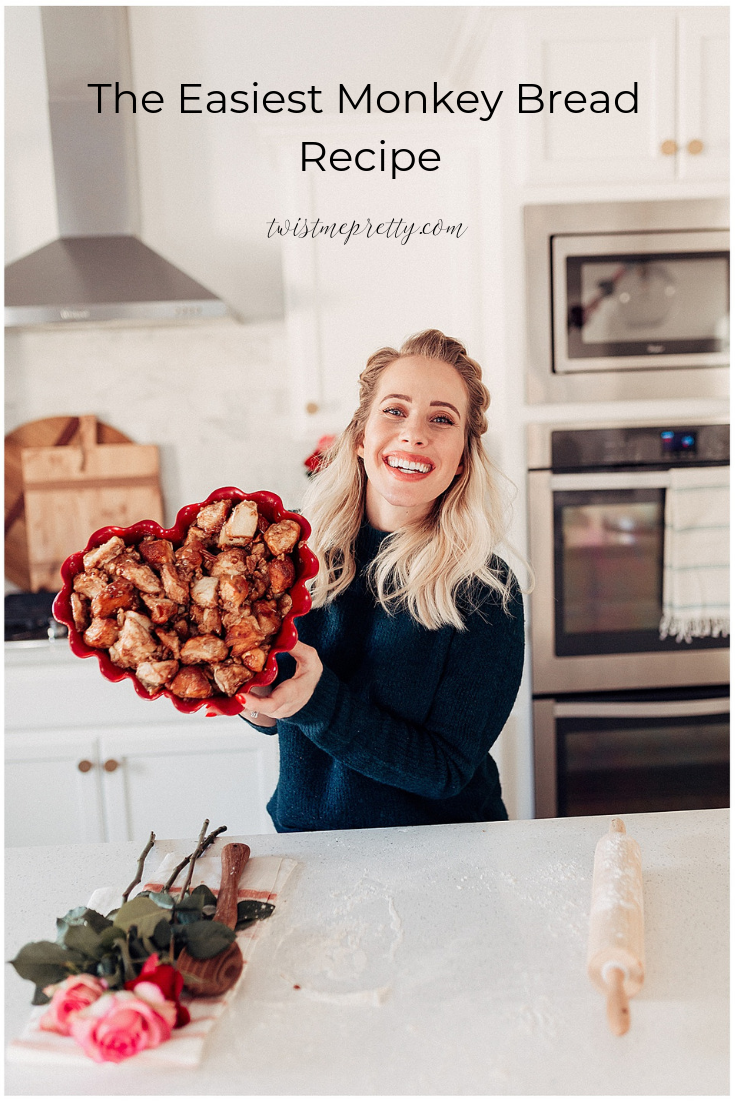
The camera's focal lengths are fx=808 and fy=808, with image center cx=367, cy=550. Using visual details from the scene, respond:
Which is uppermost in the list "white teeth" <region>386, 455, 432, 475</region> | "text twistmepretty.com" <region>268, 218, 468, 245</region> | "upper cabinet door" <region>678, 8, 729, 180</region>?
"upper cabinet door" <region>678, 8, 729, 180</region>

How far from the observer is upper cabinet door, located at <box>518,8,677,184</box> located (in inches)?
72.0

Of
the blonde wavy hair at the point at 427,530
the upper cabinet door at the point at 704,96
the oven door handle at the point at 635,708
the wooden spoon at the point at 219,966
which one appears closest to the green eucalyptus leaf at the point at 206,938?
the wooden spoon at the point at 219,966

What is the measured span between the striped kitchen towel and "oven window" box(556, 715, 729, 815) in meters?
0.25

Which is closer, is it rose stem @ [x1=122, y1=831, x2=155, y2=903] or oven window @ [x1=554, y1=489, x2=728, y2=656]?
rose stem @ [x1=122, y1=831, x2=155, y2=903]

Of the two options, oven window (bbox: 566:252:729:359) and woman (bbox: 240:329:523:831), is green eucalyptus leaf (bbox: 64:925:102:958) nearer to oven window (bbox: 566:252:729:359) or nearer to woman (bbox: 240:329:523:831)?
woman (bbox: 240:329:523:831)

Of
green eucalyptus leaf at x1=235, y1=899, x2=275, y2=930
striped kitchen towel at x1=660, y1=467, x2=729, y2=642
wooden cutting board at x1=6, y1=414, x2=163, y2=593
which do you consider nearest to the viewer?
green eucalyptus leaf at x1=235, y1=899, x2=275, y2=930

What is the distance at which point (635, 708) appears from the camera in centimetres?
199

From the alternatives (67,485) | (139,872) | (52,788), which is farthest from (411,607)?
(67,485)

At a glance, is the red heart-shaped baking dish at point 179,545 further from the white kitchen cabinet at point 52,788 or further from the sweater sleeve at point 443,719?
the white kitchen cabinet at point 52,788

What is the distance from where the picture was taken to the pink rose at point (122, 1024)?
2.16 ft

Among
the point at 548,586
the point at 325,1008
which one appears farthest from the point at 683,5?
the point at 325,1008

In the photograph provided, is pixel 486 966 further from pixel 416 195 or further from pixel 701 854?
pixel 416 195

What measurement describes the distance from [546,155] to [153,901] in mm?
1753

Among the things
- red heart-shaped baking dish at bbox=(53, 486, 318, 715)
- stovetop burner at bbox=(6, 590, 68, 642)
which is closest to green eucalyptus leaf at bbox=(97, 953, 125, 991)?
red heart-shaped baking dish at bbox=(53, 486, 318, 715)
